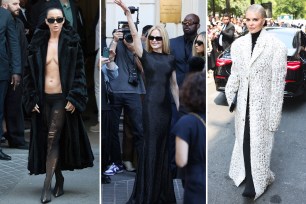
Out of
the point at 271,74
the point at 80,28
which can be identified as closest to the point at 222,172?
the point at 271,74

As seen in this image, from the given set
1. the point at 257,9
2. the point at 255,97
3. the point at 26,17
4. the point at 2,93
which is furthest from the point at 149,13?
the point at 26,17

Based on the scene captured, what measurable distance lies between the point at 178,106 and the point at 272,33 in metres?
1.06

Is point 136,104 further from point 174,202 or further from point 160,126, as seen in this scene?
point 174,202

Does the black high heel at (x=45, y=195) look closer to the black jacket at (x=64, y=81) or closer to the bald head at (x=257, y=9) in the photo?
the black jacket at (x=64, y=81)

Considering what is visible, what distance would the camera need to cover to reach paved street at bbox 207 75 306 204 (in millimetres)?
4410

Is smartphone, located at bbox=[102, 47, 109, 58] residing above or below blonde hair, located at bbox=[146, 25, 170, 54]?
below

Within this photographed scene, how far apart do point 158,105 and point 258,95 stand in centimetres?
98

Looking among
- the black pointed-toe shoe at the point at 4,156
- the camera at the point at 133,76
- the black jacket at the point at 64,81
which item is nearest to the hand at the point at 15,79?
the black pointed-toe shoe at the point at 4,156

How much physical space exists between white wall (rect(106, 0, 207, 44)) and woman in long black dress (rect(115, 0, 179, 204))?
0.05 metres

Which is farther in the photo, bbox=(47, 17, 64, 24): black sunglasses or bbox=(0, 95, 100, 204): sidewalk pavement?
bbox=(0, 95, 100, 204): sidewalk pavement

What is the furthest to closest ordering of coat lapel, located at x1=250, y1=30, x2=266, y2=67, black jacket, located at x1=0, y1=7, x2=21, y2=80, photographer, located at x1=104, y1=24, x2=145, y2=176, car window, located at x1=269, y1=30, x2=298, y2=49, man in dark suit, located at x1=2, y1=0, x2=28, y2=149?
man in dark suit, located at x1=2, y1=0, x2=28, y2=149 < black jacket, located at x1=0, y1=7, x2=21, y2=80 < car window, located at x1=269, y1=30, x2=298, y2=49 < coat lapel, located at x1=250, y1=30, x2=266, y2=67 < photographer, located at x1=104, y1=24, x2=145, y2=176

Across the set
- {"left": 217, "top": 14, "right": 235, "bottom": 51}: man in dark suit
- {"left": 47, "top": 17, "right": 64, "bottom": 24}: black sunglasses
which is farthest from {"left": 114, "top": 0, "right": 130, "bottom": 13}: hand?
{"left": 47, "top": 17, "right": 64, "bottom": 24}: black sunglasses

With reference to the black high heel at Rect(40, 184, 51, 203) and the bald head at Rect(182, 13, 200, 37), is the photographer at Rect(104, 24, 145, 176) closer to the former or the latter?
the bald head at Rect(182, 13, 200, 37)

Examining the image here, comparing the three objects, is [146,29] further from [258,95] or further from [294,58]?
[294,58]
